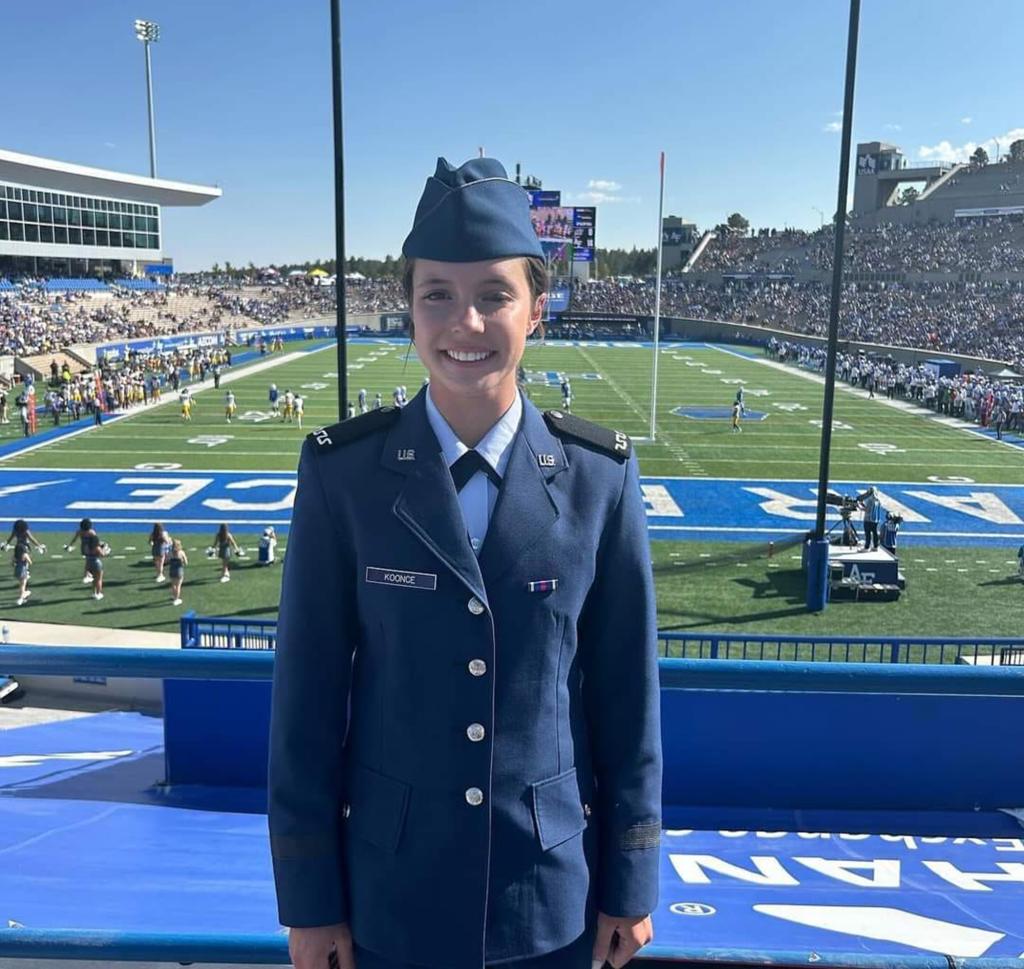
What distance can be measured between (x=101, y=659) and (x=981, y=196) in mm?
80239

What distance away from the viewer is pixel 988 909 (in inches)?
150

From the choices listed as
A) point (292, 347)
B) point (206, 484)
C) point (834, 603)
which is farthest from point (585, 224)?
point (834, 603)

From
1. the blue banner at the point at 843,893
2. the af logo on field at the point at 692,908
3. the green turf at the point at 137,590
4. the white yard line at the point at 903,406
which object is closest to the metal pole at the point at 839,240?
the blue banner at the point at 843,893

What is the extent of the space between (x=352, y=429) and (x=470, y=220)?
16.3 inches

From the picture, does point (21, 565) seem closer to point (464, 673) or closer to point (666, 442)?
point (464, 673)

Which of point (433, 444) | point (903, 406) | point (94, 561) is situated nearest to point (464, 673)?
point (433, 444)

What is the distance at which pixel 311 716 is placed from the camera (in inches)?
61.7

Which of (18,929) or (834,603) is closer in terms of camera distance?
(18,929)

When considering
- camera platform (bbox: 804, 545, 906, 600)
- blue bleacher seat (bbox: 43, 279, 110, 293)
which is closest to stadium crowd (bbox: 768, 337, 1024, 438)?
camera platform (bbox: 804, 545, 906, 600)

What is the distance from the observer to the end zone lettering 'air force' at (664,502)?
56.1ft

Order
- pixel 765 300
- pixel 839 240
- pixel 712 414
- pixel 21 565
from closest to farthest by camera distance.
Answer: pixel 839 240, pixel 21 565, pixel 712 414, pixel 765 300

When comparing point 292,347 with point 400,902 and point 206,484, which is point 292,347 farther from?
point 400,902

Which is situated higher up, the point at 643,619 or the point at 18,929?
the point at 643,619

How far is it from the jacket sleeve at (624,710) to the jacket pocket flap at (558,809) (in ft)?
0.22
